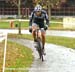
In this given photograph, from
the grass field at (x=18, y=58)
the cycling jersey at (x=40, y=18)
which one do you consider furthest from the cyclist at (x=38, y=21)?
the grass field at (x=18, y=58)

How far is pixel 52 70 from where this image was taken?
12742 mm

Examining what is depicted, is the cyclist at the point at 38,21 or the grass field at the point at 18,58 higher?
the cyclist at the point at 38,21

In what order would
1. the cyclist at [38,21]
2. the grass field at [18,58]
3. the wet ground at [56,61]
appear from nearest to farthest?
the wet ground at [56,61] → the grass field at [18,58] → the cyclist at [38,21]

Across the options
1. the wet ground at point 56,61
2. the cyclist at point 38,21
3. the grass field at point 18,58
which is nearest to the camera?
the wet ground at point 56,61

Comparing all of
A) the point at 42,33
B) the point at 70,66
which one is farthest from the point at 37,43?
the point at 70,66

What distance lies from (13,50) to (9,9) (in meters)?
40.9

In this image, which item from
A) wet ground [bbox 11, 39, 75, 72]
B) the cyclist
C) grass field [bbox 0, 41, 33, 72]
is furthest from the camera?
the cyclist

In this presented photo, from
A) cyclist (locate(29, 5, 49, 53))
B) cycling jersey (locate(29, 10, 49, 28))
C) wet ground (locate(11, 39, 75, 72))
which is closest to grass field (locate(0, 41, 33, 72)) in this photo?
wet ground (locate(11, 39, 75, 72))

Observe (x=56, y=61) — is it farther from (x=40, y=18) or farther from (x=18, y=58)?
(x=40, y=18)

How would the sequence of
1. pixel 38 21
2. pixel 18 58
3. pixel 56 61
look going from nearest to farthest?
pixel 56 61, pixel 38 21, pixel 18 58

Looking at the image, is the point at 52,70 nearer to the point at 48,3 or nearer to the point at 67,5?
the point at 48,3

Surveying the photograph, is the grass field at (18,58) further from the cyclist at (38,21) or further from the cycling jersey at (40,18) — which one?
the cycling jersey at (40,18)

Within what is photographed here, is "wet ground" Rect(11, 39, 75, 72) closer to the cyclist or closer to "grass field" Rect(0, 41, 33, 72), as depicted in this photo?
"grass field" Rect(0, 41, 33, 72)

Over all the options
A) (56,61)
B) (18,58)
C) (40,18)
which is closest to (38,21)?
(40,18)
